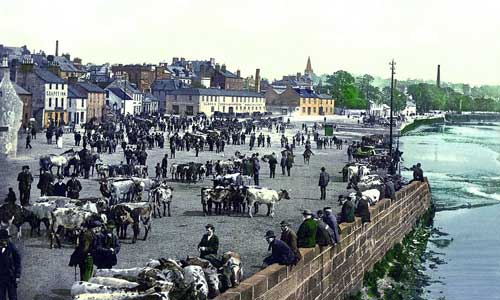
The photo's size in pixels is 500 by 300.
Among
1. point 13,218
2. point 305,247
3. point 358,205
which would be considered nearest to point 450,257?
point 358,205

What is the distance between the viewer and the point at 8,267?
44.4 feet

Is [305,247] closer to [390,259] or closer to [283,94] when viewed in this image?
[390,259]

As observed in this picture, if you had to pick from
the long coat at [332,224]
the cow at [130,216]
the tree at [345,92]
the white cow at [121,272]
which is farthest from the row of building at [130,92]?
the white cow at [121,272]

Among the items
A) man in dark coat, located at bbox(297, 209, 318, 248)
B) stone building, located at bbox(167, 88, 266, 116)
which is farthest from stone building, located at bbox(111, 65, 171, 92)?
man in dark coat, located at bbox(297, 209, 318, 248)

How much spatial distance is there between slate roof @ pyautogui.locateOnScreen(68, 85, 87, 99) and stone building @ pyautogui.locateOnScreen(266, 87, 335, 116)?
62.4 meters

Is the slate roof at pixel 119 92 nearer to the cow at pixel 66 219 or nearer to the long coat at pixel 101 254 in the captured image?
the cow at pixel 66 219

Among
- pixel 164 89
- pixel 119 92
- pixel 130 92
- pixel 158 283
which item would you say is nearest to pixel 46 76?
pixel 119 92

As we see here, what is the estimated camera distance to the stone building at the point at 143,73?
130625mm

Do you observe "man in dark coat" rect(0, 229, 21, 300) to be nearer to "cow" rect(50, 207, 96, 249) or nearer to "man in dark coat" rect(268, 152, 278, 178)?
"cow" rect(50, 207, 96, 249)

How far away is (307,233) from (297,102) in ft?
413

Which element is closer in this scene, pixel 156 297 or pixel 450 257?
pixel 156 297

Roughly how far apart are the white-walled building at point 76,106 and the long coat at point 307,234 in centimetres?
6127

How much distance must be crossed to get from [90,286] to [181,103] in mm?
108781

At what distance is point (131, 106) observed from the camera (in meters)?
103
